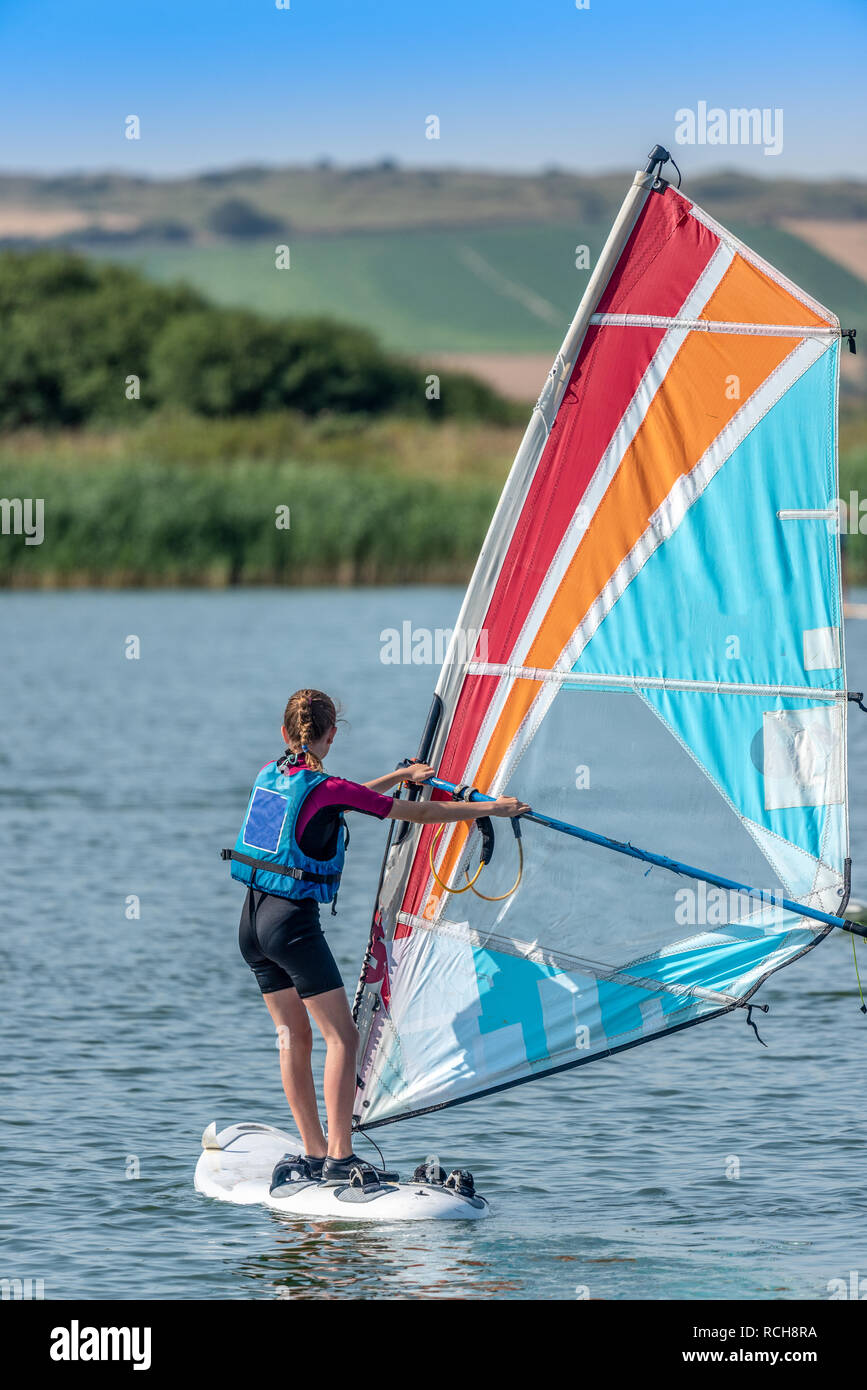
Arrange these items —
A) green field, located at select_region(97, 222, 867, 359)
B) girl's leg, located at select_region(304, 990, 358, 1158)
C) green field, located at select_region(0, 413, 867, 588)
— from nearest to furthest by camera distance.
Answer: girl's leg, located at select_region(304, 990, 358, 1158)
green field, located at select_region(0, 413, 867, 588)
green field, located at select_region(97, 222, 867, 359)

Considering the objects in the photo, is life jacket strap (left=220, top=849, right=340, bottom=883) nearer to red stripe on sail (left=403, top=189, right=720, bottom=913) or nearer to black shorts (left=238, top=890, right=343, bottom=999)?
black shorts (left=238, top=890, right=343, bottom=999)

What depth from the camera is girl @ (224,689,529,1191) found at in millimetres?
7379

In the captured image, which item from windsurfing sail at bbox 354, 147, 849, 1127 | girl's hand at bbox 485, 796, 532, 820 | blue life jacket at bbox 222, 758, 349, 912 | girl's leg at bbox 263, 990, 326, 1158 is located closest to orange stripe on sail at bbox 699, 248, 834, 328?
windsurfing sail at bbox 354, 147, 849, 1127

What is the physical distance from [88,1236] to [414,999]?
162 cm

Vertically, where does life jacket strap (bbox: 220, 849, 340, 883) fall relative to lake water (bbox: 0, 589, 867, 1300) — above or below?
above

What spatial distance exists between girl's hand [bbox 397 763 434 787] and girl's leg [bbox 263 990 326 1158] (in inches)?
38.4

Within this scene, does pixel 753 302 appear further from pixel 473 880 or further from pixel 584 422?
pixel 473 880

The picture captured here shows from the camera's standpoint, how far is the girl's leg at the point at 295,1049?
7.75 metres

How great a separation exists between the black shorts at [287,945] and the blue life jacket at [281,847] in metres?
0.06

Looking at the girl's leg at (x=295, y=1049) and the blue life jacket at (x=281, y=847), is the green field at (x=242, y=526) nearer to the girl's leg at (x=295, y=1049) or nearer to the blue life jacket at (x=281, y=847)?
the girl's leg at (x=295, y=1049)

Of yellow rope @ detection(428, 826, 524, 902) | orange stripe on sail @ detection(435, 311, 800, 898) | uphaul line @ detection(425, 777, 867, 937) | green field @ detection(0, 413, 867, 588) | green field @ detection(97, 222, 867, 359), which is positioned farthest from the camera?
green field @ detection(97, 222, 867, 359)

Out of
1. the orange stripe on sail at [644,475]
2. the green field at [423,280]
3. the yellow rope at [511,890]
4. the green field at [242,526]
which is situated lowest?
the yellow rope at [511,890]

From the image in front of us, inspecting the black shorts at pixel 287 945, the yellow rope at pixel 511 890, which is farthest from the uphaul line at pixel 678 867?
the black shorts at pixel 287 945

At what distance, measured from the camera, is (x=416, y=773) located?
7.64 metres
